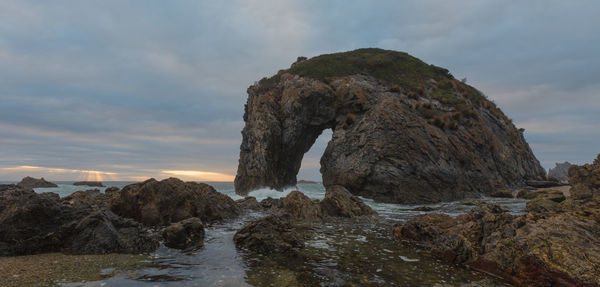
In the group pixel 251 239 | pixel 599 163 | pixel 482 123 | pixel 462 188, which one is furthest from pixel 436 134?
pixel 251 239

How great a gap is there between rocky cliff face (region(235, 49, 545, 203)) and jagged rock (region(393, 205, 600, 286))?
71.4ft

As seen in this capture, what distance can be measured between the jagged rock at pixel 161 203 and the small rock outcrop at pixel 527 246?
10756 mm

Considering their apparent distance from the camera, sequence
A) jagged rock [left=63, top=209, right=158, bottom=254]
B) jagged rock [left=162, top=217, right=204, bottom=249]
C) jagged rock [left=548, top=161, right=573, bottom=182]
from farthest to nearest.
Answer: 1. jagged rock [left=548, top=161, right=573, bottom=182]
2. jagged rock [left=162, top=217, right=204, bottom=249]
3. jagged rock [left=63, top=209, right=158, bottom=254]

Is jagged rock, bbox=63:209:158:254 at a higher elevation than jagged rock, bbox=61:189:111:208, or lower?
lower

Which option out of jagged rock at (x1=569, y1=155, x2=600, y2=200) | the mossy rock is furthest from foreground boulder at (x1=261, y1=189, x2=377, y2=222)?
the mossy rock

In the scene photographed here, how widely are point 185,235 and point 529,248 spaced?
10.2 meters

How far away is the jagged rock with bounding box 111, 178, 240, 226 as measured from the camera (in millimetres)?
13562

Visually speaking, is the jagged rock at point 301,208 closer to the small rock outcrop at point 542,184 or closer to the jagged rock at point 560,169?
the small rock outcrop at point 542,184

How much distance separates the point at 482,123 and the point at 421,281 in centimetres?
4087

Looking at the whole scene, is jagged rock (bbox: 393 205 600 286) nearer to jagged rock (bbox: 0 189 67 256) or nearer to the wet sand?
the wet sand

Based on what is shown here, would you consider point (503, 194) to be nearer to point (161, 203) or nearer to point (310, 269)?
point (310, 269)

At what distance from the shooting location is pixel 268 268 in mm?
7320

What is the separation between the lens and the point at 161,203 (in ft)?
45.7

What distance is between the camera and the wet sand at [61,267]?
575cm
